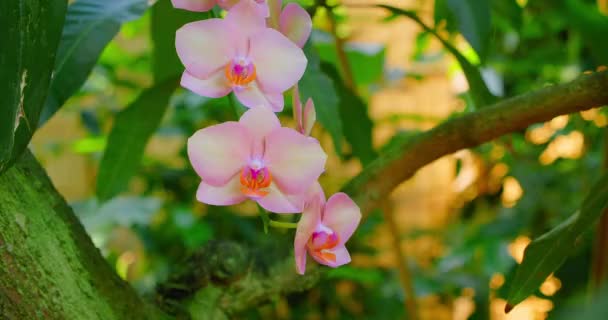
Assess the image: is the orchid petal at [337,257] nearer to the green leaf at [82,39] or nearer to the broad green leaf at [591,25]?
the green leaf at [82,39]

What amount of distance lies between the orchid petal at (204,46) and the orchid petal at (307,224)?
0.27 feet

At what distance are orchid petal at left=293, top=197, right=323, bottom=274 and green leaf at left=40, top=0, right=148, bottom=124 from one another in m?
0.27

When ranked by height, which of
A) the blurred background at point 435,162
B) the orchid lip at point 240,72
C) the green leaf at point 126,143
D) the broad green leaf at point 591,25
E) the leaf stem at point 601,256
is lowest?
the blurred background at point 435,162

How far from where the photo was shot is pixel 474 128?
54 cm

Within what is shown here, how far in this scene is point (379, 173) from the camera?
22.5 inches

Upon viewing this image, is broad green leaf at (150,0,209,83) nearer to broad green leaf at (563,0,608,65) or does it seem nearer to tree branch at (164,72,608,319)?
tree branch at (164,72,608,319)

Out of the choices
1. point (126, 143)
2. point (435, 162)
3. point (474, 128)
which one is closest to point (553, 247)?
point (474, 128)

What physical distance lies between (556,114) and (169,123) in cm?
142

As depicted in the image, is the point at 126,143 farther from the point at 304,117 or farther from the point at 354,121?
the point at 304,117

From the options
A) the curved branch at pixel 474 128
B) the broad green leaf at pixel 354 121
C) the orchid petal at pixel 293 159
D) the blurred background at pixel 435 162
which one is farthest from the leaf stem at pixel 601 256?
the orchid petal at pixel 293 159

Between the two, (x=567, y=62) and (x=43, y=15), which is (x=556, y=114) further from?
(x=567, y=62)

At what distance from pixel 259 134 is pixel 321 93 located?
0.22 meters

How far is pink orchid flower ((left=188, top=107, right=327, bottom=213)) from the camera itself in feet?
1.12

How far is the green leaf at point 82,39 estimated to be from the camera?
1.86ft
